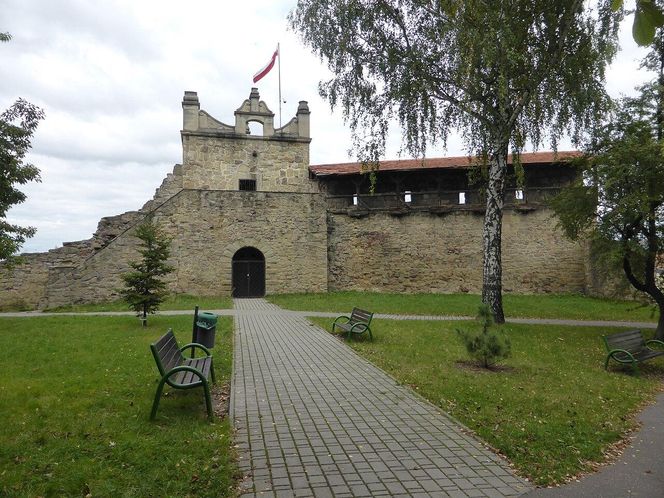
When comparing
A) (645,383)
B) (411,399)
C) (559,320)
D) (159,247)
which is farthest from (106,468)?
(559,320)

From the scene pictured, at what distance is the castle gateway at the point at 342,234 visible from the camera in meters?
21.8

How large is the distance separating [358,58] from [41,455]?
45.4ft

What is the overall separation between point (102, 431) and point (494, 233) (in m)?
11.4

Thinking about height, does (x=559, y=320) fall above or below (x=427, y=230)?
below

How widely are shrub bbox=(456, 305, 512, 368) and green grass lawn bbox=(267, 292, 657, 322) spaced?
828 centimetres

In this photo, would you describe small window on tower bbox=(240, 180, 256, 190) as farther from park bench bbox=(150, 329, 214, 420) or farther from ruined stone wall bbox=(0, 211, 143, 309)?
park bench bbox=(150, 329, 214, 420)

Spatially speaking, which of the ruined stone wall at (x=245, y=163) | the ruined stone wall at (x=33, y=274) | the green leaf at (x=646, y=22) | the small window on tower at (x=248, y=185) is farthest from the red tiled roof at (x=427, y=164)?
the green leaf at (x=646, y=22)

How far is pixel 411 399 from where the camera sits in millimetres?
6254

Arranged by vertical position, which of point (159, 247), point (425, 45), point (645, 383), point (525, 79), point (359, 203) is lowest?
point (645, 383)

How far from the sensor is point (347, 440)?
4.73 m

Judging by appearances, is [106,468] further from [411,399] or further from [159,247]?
[159,247]

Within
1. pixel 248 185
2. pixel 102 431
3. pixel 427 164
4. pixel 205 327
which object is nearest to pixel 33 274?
pixel 248 185

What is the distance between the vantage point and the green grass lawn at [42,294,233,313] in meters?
17.6

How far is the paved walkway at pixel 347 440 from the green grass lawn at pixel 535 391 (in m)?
0.34
